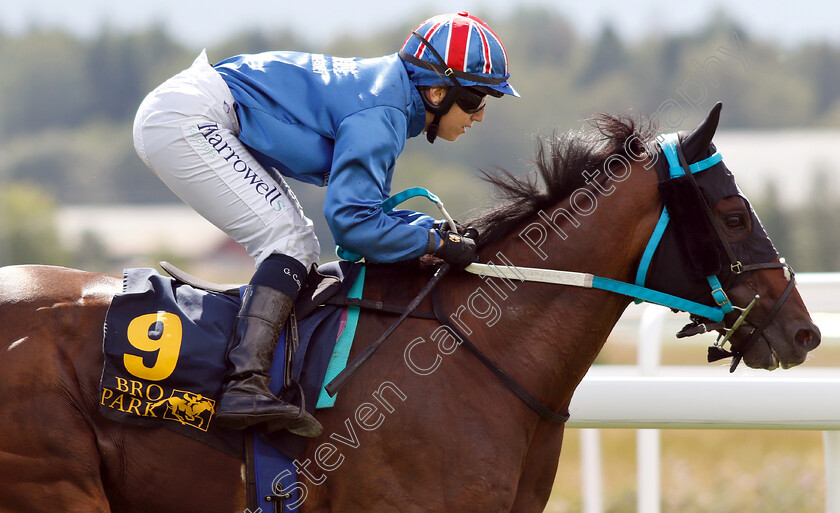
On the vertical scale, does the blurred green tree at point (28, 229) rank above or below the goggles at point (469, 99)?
above

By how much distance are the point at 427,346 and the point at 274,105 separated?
0.90m

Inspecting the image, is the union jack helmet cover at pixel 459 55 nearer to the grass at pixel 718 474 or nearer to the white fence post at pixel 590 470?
the white fence post at pixel 590 470

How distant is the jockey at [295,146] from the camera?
274 centimetres

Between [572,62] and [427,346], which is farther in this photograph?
[572,62]

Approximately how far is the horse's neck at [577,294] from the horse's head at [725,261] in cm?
8

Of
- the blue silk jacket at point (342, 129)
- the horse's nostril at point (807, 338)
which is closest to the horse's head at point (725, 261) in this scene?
the horse's nostril at point (807, 338)

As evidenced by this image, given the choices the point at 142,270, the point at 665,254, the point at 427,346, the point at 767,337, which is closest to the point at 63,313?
the point at 142,270

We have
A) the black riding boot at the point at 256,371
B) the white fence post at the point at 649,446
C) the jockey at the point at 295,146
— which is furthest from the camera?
the white fence post at the point at 649,446

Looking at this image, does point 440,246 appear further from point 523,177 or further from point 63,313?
point 63,313

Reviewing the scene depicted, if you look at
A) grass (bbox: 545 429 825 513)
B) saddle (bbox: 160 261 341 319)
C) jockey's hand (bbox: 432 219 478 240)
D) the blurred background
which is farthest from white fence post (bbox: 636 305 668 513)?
the blurred background

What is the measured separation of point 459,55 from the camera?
3.05m

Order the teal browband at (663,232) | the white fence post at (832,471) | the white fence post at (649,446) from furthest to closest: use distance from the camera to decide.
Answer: the white fence post at (649,446)
the white fence post at (832,471)
the teal browband at (663,232)

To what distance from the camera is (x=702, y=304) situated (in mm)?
2893

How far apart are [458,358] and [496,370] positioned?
0.12 metres
